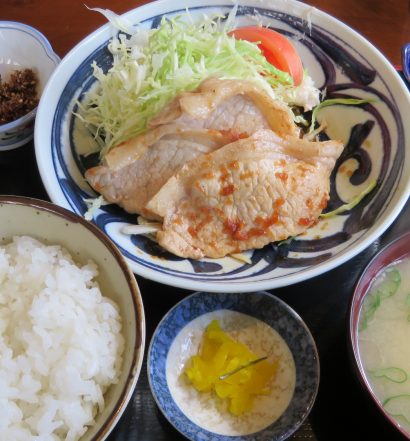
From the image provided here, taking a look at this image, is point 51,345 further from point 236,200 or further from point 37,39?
point 37,39

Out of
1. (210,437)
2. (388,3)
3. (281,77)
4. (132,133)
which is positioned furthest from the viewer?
(388,3)

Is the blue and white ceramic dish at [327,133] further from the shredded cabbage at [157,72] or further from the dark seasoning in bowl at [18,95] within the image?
the dark seasoning in bowl at [18,95]

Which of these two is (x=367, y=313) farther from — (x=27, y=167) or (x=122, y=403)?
(x=27, y=167)

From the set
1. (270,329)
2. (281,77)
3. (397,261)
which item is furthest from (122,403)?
(281,77)

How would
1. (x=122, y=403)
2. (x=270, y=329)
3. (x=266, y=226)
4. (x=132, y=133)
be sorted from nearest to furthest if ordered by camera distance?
(x=122, y=403)
(x=270, y=329)
(x=266, y=226)
(x=132, y=133)

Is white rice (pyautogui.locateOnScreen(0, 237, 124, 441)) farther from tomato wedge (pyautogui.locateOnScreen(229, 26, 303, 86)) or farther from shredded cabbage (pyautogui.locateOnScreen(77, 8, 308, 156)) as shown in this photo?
tomato wedge (pyautogui.locateOnScreen(229, 26, 303, 86))

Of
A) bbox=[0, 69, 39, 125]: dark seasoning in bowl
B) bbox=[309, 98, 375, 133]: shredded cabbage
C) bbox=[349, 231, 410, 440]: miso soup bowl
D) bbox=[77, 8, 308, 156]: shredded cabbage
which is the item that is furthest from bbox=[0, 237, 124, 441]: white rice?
bbox=[309, 98, 375, 133]: shredded cabbage

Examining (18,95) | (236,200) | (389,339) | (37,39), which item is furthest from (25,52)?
(389,339)
